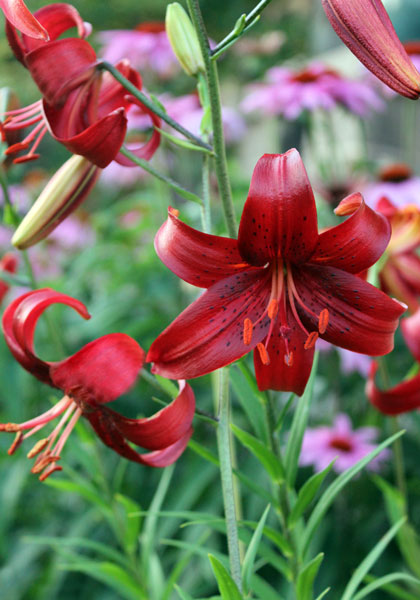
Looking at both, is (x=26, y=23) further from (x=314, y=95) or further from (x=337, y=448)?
(x=314, y=95)

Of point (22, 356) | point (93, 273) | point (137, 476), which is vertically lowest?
point (137, 476)

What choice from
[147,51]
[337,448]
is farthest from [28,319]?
[147,51]

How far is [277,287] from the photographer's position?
1.61ft

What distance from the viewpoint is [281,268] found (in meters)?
0.49

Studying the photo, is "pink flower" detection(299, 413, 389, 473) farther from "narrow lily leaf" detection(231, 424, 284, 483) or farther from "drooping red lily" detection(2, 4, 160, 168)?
"drooping red lily" detection(2, 4, 160, 168)

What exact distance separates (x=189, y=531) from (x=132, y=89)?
3.19ft

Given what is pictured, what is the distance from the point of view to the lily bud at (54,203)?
527mm

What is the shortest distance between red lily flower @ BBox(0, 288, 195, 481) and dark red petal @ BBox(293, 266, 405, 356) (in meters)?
0.12

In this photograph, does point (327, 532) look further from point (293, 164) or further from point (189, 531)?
point (293, 164)

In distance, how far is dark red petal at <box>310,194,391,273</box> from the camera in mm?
429

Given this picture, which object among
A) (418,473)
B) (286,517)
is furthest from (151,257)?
(286,517)

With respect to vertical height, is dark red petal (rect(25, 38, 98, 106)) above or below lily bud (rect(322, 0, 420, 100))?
above

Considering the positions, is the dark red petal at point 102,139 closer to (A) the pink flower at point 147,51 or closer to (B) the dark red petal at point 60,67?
(B) the dark red petal at point 60,67

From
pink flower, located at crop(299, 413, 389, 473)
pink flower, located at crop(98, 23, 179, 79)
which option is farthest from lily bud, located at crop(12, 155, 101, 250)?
pink flower, located at crop(98, 23, 179, 79)
